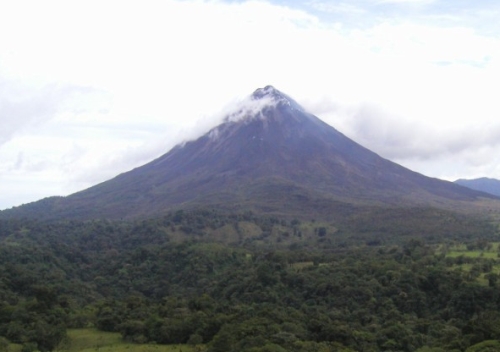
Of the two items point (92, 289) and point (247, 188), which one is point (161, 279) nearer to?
point (92, 289)

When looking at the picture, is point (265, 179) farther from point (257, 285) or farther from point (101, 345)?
point (101, 345)

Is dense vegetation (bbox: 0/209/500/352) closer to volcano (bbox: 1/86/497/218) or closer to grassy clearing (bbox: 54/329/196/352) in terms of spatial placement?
grassy clearing (bbox: 54/329/196/352)

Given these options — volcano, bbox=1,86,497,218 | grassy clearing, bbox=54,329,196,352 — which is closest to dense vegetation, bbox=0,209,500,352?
grassy clearing, bbox=54,329,196,352

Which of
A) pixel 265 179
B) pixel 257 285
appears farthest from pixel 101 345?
pixel 265 179

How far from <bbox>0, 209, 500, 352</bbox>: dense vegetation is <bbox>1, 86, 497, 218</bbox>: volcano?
15.5 metres

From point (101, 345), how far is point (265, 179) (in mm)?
84053

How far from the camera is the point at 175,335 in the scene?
1002 inches

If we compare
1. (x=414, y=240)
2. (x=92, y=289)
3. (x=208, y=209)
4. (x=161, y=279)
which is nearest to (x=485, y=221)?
(x=414, y=240)

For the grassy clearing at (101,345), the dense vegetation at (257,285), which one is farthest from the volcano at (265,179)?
the grassy clearing at (101,345)

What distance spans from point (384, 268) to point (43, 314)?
23.5 meters

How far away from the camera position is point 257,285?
137ft

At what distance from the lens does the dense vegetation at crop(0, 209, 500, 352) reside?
2519 centimetres

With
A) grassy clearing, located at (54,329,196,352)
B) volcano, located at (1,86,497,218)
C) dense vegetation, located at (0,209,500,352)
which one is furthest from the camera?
volcano, located at (1,86,497,218)

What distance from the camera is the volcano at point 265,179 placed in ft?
325
